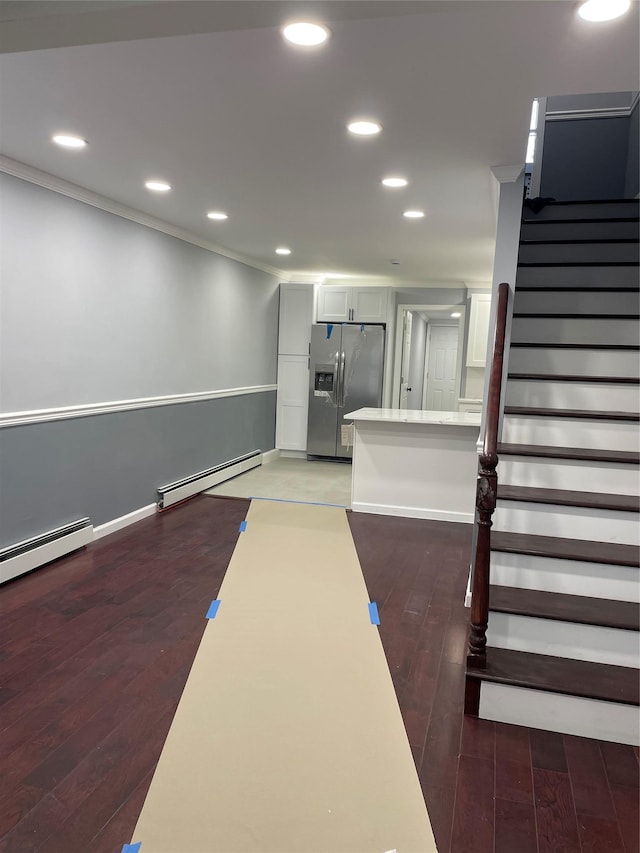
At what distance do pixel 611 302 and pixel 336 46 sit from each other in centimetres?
242

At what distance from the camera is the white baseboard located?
5.01 metres

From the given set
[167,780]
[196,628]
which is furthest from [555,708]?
[196,628]

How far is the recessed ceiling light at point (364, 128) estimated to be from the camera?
2.52 m

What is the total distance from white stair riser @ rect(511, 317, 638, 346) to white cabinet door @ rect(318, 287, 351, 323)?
4.01 metres

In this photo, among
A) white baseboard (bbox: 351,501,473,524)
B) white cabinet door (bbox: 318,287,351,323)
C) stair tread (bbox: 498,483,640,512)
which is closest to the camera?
stair tread (bbox: 498,483,640,512)

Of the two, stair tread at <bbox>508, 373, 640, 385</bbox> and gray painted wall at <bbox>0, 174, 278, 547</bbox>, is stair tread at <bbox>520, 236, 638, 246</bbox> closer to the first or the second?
stair tread at <bbox>508, 373, 640, 385</bbox>

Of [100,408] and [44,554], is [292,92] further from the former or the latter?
[44,554]

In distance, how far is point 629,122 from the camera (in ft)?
16.7

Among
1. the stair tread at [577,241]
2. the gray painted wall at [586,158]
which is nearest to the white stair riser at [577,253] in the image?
the stair tread at [577,241]

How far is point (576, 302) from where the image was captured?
11.9 ft

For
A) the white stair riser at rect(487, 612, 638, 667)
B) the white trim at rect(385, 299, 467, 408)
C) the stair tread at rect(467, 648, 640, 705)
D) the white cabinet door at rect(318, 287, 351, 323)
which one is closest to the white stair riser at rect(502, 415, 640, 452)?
the white stair riser at rect(487, 612, 638, 667)

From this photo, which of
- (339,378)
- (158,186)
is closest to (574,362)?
(158,186)

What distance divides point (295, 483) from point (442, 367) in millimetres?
5665

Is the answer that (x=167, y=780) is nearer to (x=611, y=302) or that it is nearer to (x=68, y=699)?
(x=68, y=699)
